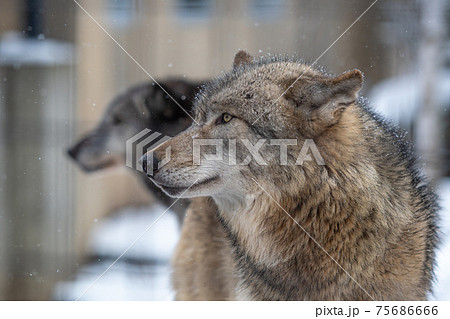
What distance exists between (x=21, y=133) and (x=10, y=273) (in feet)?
3.05

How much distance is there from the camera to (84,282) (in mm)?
2340

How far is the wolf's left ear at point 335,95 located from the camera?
98 cm

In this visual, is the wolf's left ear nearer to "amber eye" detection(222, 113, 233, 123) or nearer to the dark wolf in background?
"amber eye" detection(222, 113, 233, 123)

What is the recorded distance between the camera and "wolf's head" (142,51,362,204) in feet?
3.51

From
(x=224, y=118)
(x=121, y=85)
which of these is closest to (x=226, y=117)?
(x=224, y=118)

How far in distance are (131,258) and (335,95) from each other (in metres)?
1.82

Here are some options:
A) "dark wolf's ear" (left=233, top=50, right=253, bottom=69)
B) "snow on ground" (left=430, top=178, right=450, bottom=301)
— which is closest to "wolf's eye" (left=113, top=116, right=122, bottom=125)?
"dark wolf's ear" (left=233, top=50, right=253, bottom=69)

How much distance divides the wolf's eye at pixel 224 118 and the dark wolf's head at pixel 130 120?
61 centimetres

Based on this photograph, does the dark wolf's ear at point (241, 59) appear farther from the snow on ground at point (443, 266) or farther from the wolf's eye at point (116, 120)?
the wolf's eye at point (116, 120)

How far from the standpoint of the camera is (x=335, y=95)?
3.38ft

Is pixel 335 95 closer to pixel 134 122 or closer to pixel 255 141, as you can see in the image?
pixel 255 141

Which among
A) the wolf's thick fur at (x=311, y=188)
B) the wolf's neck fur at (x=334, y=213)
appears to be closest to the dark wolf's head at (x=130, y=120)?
the wolf's thick fur at (x=311, y=188)
